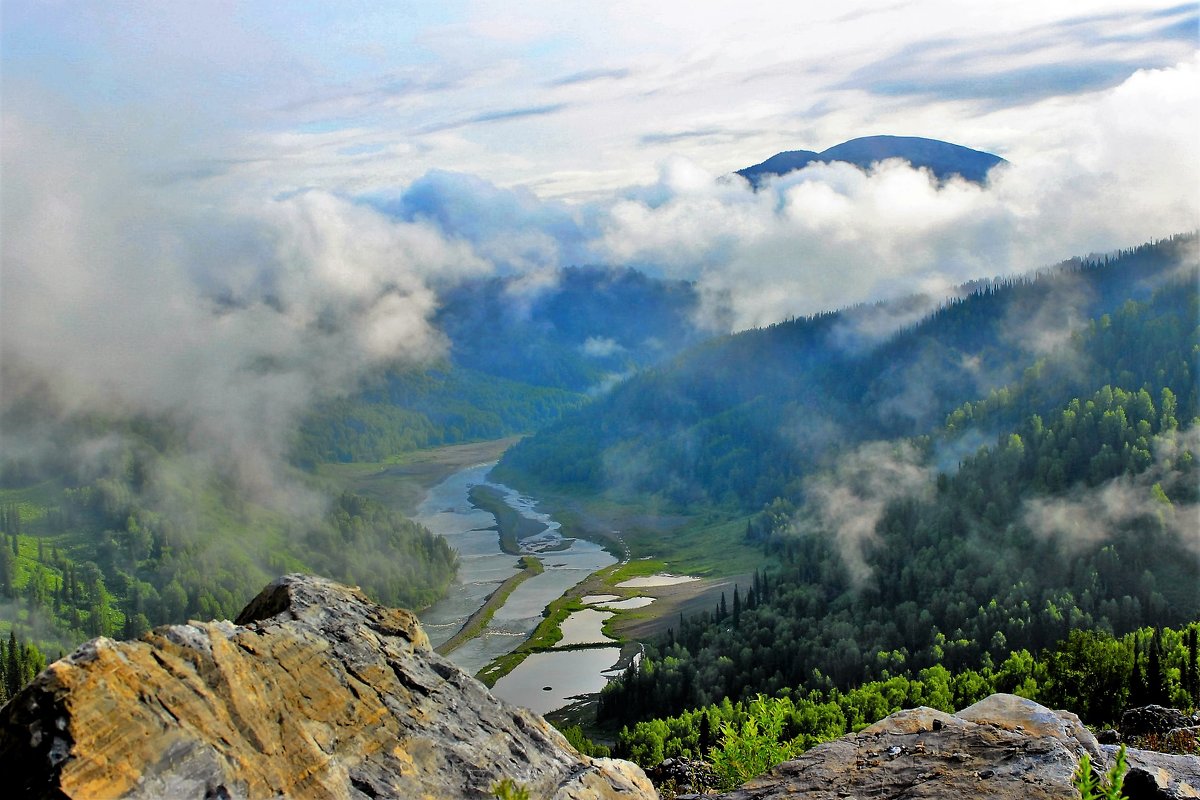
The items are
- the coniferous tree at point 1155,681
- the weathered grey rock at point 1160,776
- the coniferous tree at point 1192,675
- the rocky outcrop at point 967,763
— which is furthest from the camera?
the coniferous tree at point 1192,675

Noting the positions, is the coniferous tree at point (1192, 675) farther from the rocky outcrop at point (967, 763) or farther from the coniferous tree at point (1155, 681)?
the rocky outcrop at point (967, 763)

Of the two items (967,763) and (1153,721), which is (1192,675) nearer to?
(1153,721)

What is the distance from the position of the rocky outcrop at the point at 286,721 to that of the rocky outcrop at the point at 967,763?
5.64 metres

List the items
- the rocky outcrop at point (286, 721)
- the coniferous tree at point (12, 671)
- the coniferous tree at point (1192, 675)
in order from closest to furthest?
the rocky outcrop at point (286, 721)
the coniferous tree at point (1192, 675)
the coniferous tree at point (12, 671)

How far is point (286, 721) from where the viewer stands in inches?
939

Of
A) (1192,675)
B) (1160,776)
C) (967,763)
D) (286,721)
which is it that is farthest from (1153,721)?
(286,721)

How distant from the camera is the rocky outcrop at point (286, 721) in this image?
19.9m

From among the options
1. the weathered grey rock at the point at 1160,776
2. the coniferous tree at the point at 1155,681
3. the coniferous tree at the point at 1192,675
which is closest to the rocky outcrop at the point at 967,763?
the weathered grey rock at the point at 1160,776

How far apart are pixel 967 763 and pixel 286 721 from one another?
19.5m

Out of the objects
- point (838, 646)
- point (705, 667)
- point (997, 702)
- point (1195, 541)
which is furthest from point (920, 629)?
→ point (997, 702)

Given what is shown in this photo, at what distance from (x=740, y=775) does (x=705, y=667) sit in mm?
132846

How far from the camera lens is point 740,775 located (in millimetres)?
49000

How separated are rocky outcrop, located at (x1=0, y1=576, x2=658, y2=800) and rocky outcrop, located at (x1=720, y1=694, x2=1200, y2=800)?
5.64 meters

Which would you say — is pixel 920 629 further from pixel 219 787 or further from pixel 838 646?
pixel 219 787
